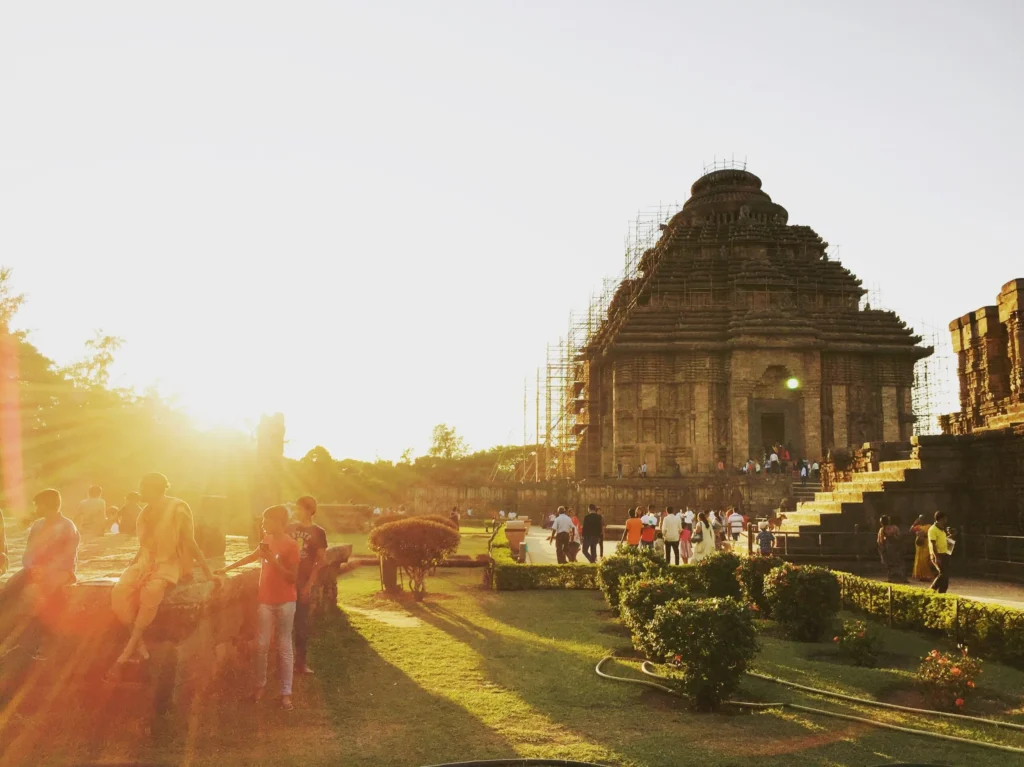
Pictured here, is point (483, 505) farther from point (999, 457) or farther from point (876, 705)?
point (876, 705)

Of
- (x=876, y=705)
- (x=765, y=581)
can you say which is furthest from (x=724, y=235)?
(x=876, y=705)

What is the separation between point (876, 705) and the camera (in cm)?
670

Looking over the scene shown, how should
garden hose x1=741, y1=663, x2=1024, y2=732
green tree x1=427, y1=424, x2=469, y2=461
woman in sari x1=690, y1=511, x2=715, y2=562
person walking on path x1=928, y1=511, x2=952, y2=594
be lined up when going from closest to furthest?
1. garden hose x1=741, y1=663, x2=1024, y2=732
2. person walking on path x1=928, y1=511, x2=952, y2=594
3. woman in sari x1=690, y1=511, x2=715, y2=562
4. green tree x1=427, y1=424, x2=469, y2=461

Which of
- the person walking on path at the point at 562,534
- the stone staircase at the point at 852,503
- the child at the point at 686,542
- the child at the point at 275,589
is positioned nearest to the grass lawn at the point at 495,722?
the child at the point at 275,589

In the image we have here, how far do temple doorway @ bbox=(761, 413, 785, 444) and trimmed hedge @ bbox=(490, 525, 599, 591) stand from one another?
26.6 m

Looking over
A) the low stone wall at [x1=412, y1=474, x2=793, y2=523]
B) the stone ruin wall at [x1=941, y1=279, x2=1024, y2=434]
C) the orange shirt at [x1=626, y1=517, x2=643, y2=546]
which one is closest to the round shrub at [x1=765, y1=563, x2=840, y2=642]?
the orange shirt at [x1=626, y1=517, x2=643, y2=546]

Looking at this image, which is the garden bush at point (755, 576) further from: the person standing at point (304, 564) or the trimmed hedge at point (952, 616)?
the person standing at point (304, 564)

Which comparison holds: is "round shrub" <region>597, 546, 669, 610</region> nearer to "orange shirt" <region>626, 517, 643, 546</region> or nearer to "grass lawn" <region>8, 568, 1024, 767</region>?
"grass lawn" <region>8, 568, 1024, 767</region>

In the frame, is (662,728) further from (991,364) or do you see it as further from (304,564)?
(991,364)

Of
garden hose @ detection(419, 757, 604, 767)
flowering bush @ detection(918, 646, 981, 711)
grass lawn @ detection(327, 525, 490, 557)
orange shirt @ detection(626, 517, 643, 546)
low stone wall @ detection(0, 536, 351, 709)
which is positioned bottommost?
grass lawn @ detection(327, 525, 490, 557)

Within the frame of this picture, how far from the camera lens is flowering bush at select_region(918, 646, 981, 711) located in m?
6.66

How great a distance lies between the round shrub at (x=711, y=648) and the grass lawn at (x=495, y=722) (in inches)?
9.8

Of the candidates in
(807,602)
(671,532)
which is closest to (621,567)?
(807,602)

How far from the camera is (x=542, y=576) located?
15.3 m
